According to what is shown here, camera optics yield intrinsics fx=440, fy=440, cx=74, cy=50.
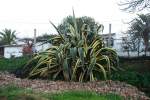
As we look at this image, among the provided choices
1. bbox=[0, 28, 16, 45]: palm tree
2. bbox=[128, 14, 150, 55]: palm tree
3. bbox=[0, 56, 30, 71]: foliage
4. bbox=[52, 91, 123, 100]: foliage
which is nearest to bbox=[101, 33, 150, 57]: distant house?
bbox=[128, 14, 150, 55]: palm tree

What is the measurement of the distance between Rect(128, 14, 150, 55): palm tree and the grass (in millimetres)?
10224

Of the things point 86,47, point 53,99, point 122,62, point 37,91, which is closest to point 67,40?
point 86,47

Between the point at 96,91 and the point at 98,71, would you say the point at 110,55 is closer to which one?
the point at 98,71

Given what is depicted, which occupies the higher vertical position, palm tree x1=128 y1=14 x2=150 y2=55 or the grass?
palm tree x1=128 y1=14 x2=150 y2=55

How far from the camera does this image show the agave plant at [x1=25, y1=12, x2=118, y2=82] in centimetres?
1434

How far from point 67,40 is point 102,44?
1.32m

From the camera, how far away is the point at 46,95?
1003 cm

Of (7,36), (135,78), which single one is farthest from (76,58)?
(7,36)

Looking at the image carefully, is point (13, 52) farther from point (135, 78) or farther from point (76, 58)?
point (135, 78)

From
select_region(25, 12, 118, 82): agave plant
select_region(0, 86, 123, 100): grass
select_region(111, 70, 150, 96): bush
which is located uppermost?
select_region(25, 12, 118, 82): agave plant

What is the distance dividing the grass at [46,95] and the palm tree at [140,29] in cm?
1022

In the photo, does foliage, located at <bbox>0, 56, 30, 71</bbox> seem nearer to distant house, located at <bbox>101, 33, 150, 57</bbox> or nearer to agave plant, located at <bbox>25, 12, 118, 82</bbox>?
agave plant, located at <bbox>25, 12, 118, 82</bbox>

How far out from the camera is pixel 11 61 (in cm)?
2019

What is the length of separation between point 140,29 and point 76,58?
8067 millimetres
